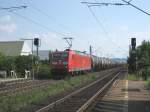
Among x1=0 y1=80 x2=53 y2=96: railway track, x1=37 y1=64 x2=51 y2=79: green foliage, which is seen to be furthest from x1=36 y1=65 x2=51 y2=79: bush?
x1=0 y1=80 x2=53 y2=96: railway track

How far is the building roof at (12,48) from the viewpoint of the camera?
306 ft

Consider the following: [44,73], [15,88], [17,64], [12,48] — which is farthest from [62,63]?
[12,48]

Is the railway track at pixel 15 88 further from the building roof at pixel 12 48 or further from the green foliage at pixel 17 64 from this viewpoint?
the building roof at pixel 12 48

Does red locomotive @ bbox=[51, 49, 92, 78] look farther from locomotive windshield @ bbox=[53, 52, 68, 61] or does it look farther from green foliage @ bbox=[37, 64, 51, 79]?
green foliage @ bbox=[37, 64, 51, 79]

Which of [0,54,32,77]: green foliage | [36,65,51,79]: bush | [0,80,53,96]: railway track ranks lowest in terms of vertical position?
[0,80,53,96]: railway track

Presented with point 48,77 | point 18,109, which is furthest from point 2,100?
point 48,77

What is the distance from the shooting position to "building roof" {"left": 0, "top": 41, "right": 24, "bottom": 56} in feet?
306

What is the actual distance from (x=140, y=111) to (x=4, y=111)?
Answer: 19.2ft

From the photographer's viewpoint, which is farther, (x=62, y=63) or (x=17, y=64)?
(x=17, y=64)

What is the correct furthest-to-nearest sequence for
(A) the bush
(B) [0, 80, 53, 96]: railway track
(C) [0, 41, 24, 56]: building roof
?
(C) [0, 41, 24, 56]: building roof → (A) the bush → (B) [0, 80, 53, 96]: railway track

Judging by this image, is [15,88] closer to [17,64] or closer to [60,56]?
[60,56]

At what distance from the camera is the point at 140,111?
712 inches

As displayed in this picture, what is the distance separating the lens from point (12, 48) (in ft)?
315

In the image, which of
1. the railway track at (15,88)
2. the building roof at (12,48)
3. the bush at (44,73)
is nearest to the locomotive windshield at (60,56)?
the bush at (44,73)
